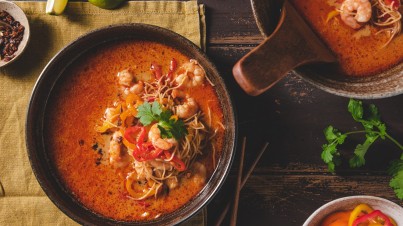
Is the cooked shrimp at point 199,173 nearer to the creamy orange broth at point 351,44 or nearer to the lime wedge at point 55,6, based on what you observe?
the creamy orange broth at point 351,44

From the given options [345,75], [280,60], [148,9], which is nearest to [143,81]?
[148,9]

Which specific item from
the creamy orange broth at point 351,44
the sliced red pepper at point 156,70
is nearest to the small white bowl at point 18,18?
the sliced red pepper at point 156,70

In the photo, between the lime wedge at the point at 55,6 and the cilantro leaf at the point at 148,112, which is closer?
the cilantro leaf at the point at 148,112

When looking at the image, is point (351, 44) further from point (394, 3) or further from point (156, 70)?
point (156, 70)

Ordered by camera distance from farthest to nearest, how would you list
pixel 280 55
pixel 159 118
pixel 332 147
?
1. pixel 332 147
2. pixel 159 118
3. pixel 280 55

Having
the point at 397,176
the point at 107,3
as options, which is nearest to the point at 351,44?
the point at 397,176

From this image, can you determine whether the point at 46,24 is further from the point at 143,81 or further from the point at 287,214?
the point at 287,214
